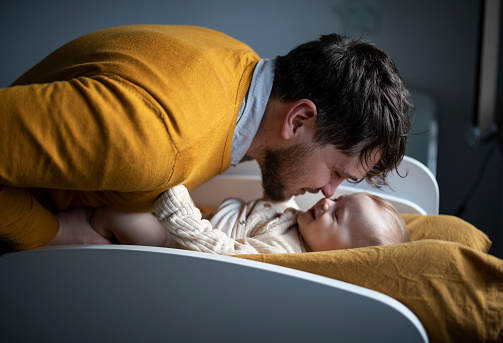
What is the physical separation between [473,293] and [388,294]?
0.14 m

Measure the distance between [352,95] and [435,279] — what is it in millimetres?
457

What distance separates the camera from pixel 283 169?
1.15m

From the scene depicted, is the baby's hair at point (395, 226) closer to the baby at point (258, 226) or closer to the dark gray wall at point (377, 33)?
the baby at point (258, 226)

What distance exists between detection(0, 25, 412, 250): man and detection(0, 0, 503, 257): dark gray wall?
84 centimetres

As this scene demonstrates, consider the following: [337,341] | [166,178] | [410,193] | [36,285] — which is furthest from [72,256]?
[410,193]

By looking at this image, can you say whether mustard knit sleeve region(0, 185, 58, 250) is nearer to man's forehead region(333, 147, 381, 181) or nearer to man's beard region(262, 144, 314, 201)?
man's beard region(262, 144, 314, 201)

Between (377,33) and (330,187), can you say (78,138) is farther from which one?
(377,33)

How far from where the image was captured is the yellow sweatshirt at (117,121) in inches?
28.6

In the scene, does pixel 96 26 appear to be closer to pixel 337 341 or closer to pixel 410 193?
pixel 410 193

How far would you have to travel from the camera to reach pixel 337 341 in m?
0.78

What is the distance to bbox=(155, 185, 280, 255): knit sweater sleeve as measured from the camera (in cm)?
93

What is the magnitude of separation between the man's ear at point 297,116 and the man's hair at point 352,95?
0.06 feet

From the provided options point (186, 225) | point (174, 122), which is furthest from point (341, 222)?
point (174, 122)

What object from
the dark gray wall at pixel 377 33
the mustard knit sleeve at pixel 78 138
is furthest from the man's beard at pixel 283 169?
the dark gray wall at pixel 377 33
